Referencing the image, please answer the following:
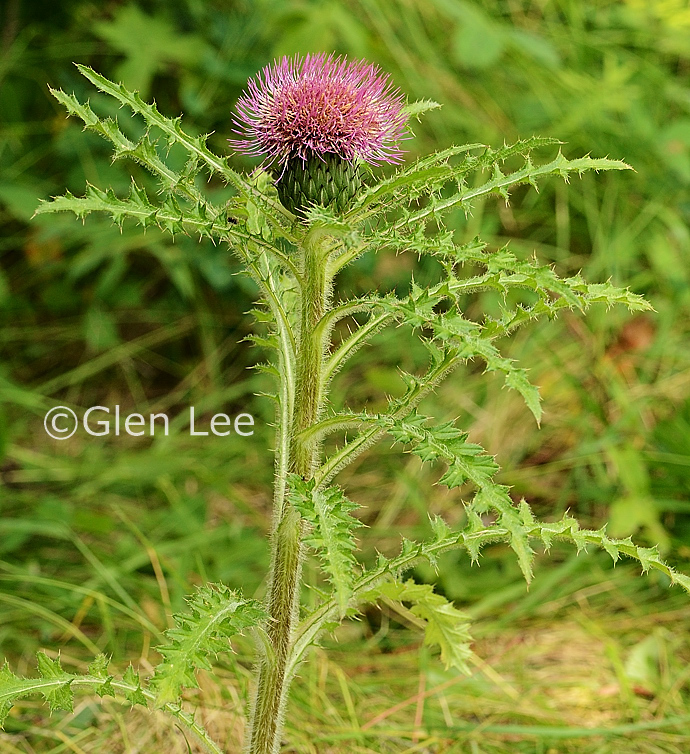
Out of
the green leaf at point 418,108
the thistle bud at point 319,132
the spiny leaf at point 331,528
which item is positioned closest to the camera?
the spiny leaf at point 331,528

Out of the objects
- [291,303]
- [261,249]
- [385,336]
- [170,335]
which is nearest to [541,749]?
[291,303]

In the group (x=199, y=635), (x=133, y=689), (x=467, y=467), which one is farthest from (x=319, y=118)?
(x=133, y=689)

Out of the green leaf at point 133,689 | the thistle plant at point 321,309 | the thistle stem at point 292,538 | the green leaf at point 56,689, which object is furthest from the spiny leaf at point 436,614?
the green leaf at point 56,689

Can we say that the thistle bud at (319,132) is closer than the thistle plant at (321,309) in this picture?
No

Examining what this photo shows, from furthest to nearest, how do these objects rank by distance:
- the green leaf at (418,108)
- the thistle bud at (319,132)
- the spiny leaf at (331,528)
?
the green leaf at (418,108) < the thistle bud at (319,132) < the spiny leaf at (331,528)

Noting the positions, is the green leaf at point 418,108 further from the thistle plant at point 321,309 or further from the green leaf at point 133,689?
the green leaf at point 133,689

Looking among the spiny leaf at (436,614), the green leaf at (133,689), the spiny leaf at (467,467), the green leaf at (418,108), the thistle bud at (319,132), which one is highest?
the green leaf at (418,108)

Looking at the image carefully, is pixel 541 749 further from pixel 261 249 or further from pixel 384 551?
pixel 261 249
